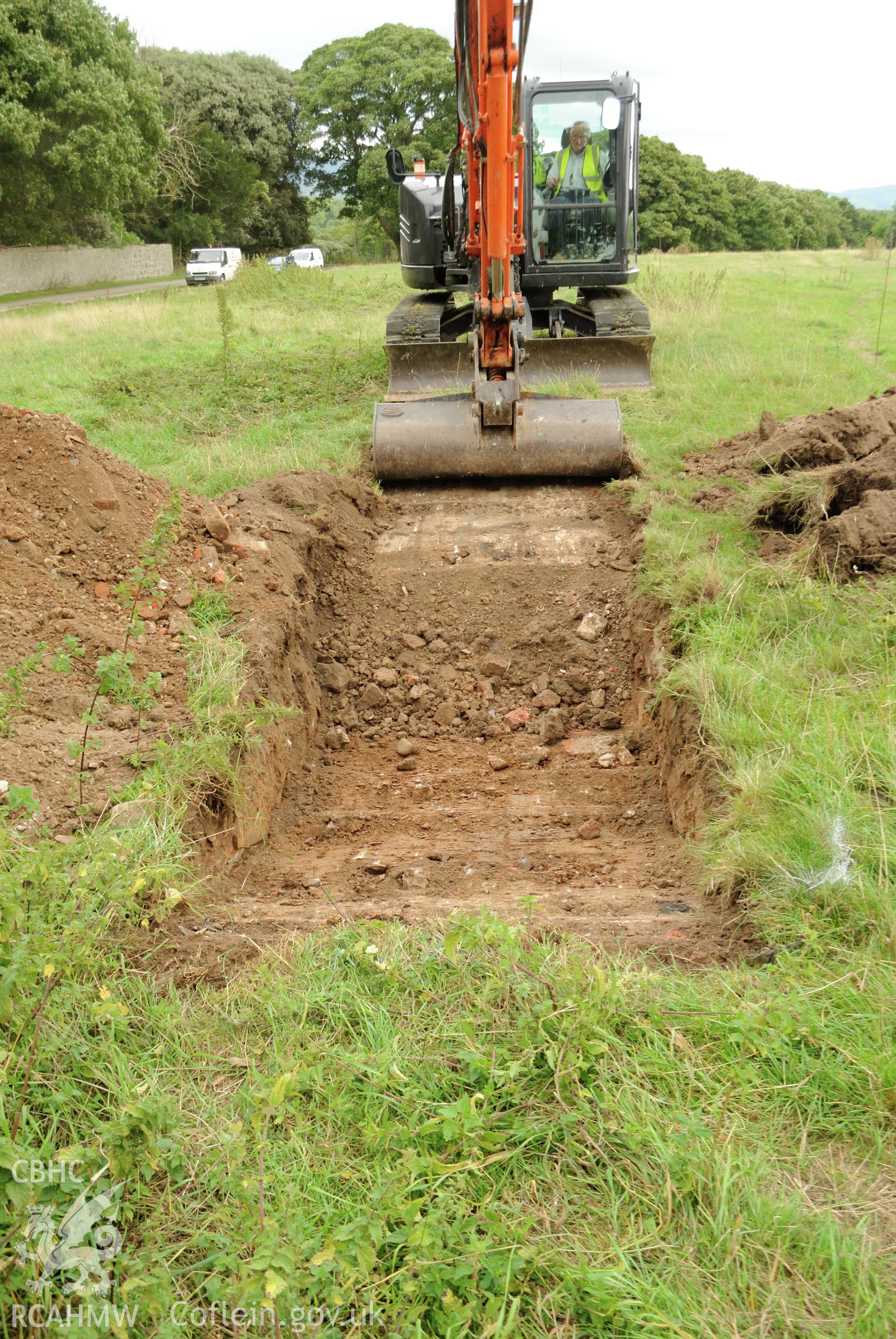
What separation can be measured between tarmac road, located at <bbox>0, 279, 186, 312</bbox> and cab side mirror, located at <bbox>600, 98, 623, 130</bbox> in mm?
17072

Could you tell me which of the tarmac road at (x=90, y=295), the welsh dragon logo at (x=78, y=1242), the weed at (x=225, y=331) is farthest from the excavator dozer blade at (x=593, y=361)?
the tarmac road at (x=90, y=295)

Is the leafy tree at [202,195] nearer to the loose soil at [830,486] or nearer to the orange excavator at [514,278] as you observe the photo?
the orange excavator at [514,278]

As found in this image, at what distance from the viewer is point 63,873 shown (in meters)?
2.84

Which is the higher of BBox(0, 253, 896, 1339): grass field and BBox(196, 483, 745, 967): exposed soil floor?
BBox(0, 253, 896, 1339): grass field

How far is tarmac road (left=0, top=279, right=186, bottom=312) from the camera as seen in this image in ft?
79.5

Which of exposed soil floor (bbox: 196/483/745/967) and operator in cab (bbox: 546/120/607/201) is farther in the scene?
operator in cab (bbox: 546/120/607/201)

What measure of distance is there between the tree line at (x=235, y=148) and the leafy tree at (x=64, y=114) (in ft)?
0.14

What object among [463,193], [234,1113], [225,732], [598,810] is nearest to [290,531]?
[225,732]

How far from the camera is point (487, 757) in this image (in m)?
4.89

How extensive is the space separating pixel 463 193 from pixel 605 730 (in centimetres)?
612

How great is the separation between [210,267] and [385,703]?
28488 mm

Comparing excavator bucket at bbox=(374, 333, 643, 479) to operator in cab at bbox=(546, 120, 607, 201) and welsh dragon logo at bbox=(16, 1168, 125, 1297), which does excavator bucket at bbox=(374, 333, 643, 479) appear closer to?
operator in cab at bbox=(546, 120, 607, 201)

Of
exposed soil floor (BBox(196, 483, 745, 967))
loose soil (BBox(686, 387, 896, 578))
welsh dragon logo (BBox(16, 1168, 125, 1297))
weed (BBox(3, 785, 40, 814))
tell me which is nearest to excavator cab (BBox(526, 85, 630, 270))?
exposed soil floor (BBox(196, 483, 745, 967))

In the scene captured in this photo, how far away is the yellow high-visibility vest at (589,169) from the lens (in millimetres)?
9258
